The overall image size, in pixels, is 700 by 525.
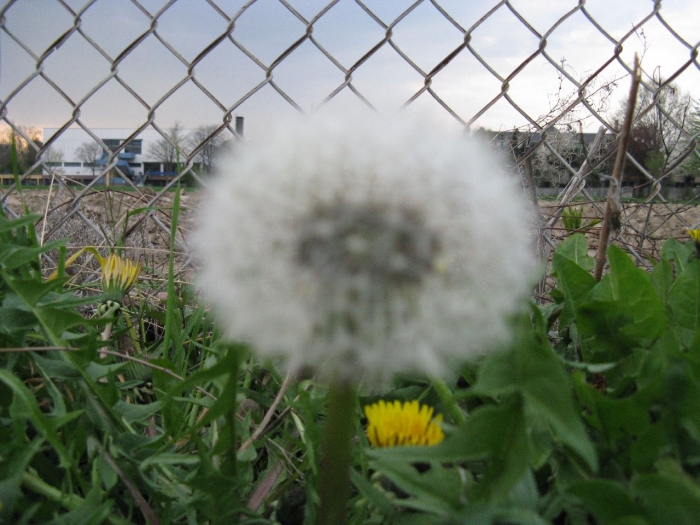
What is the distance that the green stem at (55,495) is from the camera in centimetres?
64

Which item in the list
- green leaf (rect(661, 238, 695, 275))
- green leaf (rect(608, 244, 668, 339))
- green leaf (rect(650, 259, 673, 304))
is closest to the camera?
green leaf (rect(608, 244, 668, 339))

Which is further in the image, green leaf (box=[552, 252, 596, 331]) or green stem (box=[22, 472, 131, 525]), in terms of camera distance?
green leaf (box=[552, 252, 596, 331])

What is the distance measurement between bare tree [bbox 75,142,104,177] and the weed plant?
4.08 ft

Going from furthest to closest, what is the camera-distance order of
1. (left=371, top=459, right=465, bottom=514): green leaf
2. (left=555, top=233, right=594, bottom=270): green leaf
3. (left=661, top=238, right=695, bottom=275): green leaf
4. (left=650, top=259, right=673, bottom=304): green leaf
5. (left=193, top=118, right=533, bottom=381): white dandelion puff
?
(left=555, top=233, right=594, bottom=270): green leaf → (left=661, top=238, right=695, bottom=275): green leaf → (left=650, top=259, right=673, bottom=304): green leaf → (left=371, top=459, right=465, bottom=514): green leaf → (left=193, top=118, right=533, bottom=381): white dandelion puff

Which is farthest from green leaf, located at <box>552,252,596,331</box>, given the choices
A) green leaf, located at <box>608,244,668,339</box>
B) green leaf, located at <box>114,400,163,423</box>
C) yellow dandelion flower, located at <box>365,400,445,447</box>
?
green leaf, located at <box>114,400,163,423</box>

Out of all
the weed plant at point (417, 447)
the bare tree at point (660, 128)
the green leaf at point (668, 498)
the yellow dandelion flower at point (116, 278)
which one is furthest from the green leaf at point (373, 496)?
the bare tree at point (660, 128)

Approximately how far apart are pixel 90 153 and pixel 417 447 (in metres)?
2.03

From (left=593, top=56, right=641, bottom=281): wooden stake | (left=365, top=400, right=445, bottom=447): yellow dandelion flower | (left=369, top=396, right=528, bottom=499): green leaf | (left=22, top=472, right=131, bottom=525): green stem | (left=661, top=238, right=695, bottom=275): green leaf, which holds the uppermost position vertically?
(left=593, top=56, right=641, bottom=281): wooden stake

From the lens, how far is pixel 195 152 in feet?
6.55

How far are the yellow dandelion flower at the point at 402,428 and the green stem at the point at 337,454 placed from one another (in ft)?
0.49

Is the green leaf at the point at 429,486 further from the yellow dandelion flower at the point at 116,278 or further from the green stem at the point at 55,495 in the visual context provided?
the yellow dandelion flower at the point at 116,278

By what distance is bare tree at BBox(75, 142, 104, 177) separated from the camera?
212 centimetres

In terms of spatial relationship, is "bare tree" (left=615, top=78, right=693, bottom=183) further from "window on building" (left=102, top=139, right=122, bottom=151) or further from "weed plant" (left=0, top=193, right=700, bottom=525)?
"window on building" (left=102, top=139, right=122, bottom=151)

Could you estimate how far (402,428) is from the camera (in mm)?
703
